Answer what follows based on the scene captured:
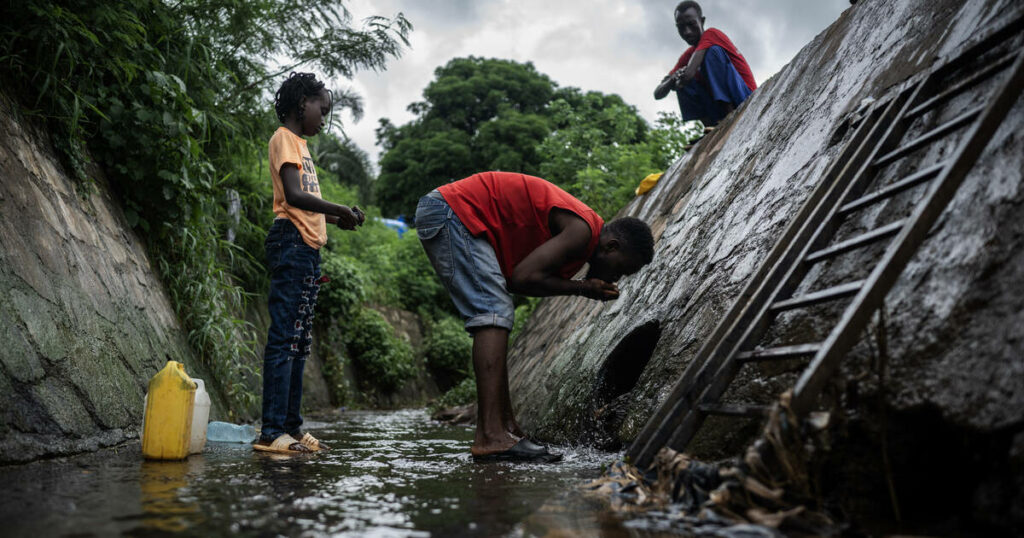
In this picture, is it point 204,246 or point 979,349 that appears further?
point 204,246

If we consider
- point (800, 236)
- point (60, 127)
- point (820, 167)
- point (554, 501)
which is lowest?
point (554, 501)

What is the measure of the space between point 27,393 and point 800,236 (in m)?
2.70

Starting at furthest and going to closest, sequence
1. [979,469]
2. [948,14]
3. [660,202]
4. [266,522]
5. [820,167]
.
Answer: [660,202] → [820,167] → [948,14] → [266,522] → [979,469]

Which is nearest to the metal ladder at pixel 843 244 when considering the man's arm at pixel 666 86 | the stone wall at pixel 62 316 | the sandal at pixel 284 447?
the sandal at pixel 284 447

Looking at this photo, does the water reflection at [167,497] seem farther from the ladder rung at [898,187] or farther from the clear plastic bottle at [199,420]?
the ladder rung at [898,187]

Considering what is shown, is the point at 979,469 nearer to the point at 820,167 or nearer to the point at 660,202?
the point at 820,167

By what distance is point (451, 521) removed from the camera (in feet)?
4.90

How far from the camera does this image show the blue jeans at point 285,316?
308cm

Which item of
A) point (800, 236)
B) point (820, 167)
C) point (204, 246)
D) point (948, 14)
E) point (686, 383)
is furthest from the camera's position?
point (204, 246)

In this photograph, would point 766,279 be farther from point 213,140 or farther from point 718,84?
point 213,140

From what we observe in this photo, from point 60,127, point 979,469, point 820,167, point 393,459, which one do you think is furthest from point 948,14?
point 60,127

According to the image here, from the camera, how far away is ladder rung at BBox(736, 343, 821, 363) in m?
1.61

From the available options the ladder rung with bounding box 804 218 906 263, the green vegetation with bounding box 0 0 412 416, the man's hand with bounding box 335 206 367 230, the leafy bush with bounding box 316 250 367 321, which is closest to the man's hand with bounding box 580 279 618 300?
the ladder rung with bounding box 804 218 906 263

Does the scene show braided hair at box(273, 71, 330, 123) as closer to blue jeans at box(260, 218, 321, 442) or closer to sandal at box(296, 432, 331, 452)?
blue jeans at box(260, 218, 321, 442)
